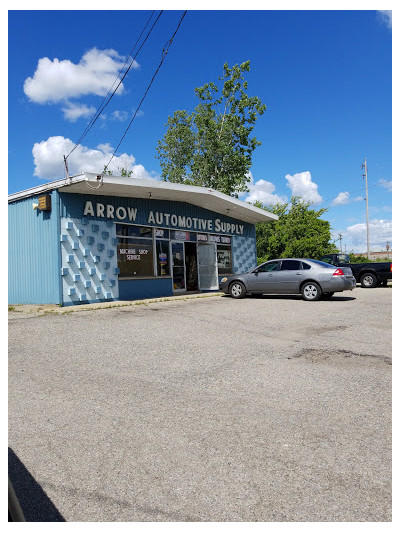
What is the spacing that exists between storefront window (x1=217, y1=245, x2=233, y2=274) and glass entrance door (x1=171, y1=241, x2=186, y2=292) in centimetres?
281

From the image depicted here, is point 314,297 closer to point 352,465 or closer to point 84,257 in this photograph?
point 84,257

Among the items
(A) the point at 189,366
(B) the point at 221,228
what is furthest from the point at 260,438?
(B) the point at 221,228

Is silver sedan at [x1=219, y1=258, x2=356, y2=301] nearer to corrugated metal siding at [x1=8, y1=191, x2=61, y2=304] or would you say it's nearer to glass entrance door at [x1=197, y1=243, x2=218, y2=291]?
glass entrance door at [x1=197, y1=243, x2=218, y2=291]

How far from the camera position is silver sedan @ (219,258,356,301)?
1460 cm

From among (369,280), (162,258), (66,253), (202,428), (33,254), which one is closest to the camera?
(202,428)

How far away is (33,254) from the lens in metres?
14.5

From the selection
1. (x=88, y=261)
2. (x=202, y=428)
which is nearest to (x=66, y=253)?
(x=88, y=261)

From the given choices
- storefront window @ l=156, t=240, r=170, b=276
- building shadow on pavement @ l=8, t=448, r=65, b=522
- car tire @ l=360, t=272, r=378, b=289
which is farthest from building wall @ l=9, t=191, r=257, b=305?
car tire @ l=360, t=272, r=378, b=289

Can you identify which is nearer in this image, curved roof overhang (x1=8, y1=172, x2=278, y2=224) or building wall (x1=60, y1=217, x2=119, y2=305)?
curved roof overhang (x1=8, y1=172, x2=278, y2=224)

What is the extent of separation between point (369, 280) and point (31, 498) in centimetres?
2107

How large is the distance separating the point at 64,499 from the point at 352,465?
2.09 meters

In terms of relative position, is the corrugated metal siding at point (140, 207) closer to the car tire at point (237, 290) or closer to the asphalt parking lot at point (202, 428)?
the car tire at point (237, 290)

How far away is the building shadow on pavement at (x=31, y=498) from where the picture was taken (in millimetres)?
2631

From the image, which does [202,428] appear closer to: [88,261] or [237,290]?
[88,261]
